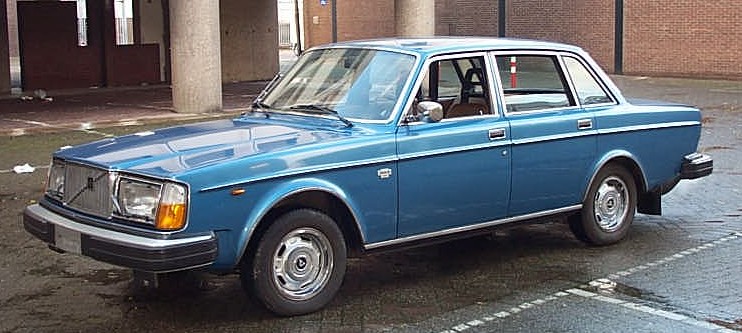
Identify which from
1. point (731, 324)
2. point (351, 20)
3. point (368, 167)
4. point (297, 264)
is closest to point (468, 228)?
point (368, 167)

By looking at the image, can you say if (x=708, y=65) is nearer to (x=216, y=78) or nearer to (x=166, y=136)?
(x=216, y=78)

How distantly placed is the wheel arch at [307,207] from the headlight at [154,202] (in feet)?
1.30

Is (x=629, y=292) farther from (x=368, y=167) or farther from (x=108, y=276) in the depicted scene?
(x=108, y=276)

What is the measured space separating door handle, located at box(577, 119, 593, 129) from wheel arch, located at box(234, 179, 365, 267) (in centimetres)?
210

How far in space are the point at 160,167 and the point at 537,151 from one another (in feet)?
9.18

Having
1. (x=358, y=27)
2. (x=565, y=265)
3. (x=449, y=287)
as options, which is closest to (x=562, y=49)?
(x=565, y=265)

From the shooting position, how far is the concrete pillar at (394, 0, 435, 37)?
22.0 m

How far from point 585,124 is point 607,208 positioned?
76 centimetres

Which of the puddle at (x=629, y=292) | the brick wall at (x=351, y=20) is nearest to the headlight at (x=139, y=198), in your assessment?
the puddle at (x=629, y=292)

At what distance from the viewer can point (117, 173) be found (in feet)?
18.4

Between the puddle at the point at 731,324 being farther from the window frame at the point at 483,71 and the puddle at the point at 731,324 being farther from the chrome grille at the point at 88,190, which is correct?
the chrome grille at the point at 88,190

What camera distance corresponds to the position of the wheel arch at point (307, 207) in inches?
222

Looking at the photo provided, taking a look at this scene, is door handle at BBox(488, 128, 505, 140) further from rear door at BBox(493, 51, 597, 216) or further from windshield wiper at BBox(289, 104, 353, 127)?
windshield wiper at BBox(289, 104, 353, 127)

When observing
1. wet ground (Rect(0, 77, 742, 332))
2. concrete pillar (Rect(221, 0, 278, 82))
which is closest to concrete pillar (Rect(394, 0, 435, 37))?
concrete pillar (Rect(221, 0, 278, 82))
